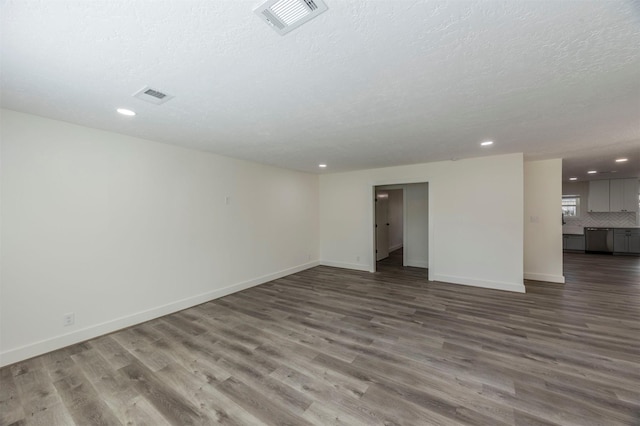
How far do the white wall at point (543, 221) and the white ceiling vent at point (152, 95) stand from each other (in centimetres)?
648

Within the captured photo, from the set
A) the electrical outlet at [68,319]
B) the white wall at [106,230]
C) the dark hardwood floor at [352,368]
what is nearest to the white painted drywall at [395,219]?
the dark hardwood floor at [352,368]

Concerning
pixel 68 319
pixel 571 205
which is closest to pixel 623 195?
pixel 571 205

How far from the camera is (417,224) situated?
6520mm

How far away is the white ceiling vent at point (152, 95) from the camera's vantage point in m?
2.01

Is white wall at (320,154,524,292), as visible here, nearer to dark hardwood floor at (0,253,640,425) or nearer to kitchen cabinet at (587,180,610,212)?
dark hardwood floor at (0,253,640,425)

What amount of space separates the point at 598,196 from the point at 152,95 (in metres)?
11.8

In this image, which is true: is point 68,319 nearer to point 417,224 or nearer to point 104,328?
point 104,328

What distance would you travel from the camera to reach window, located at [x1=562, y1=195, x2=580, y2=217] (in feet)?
27.2

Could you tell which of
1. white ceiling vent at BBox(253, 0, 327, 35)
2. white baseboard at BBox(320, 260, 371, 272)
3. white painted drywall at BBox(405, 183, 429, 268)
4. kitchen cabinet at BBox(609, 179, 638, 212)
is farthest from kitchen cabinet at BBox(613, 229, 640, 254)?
white ceiling vent at BBox(253, 0, 327, 35)

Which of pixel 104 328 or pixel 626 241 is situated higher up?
pixel 626 241

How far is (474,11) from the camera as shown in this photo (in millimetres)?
1237

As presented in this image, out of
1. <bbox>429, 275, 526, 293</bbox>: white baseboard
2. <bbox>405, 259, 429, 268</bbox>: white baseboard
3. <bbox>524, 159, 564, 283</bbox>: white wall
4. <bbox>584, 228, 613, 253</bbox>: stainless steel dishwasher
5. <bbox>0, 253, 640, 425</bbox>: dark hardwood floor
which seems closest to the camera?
<bbox>0, 253, 640, 425</bbox>: dark hardwood floor

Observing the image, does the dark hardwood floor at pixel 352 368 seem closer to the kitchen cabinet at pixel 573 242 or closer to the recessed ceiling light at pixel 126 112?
the recessed ceiling light at pixel 126 112

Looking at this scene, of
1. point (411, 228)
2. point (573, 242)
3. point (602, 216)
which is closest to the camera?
point (411, 228)
